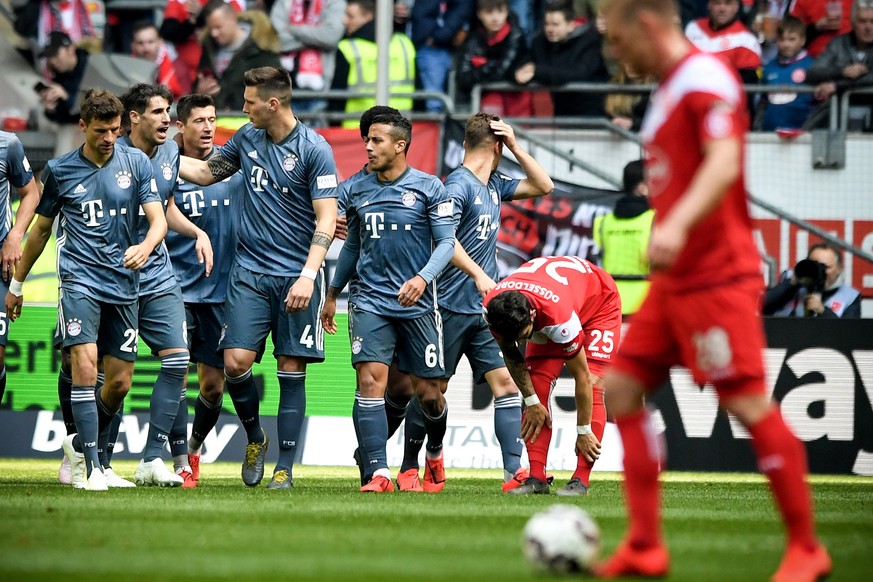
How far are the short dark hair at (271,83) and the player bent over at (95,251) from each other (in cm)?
90

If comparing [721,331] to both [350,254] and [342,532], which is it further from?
[350,254]

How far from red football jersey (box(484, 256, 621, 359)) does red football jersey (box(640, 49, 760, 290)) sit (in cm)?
353

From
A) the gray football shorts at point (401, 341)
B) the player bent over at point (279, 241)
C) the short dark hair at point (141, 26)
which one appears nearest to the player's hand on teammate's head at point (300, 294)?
the player bent over at point (279, 241)

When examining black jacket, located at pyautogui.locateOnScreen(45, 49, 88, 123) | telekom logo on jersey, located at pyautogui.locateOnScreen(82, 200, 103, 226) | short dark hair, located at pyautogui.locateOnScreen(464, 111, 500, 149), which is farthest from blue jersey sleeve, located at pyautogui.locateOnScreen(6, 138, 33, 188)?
black jacket, located at pyautogui.locateOnScreen(45, 49, 88, 123)

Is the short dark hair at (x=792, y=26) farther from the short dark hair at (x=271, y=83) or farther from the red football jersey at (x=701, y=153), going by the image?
the red football jersey at (x=701, y=153)

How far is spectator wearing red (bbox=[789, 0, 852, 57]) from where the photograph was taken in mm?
15305

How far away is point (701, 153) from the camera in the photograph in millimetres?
4859

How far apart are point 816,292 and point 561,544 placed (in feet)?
28.4

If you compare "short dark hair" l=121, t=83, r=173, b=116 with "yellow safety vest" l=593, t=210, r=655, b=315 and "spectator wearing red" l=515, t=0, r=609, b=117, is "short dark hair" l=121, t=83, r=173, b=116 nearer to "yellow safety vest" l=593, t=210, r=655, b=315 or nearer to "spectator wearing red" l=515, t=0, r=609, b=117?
"yellow safety vest" l=593, t=210, r=655, b=315

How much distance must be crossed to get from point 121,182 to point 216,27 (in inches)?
299

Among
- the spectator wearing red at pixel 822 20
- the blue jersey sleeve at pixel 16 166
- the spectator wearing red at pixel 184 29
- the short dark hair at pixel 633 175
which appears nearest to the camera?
the blue jersey sleeve at pixel 16 166

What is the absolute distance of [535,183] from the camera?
10.1 m

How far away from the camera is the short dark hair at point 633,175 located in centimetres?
1352

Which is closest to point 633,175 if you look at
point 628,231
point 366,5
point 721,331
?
point 628,231
